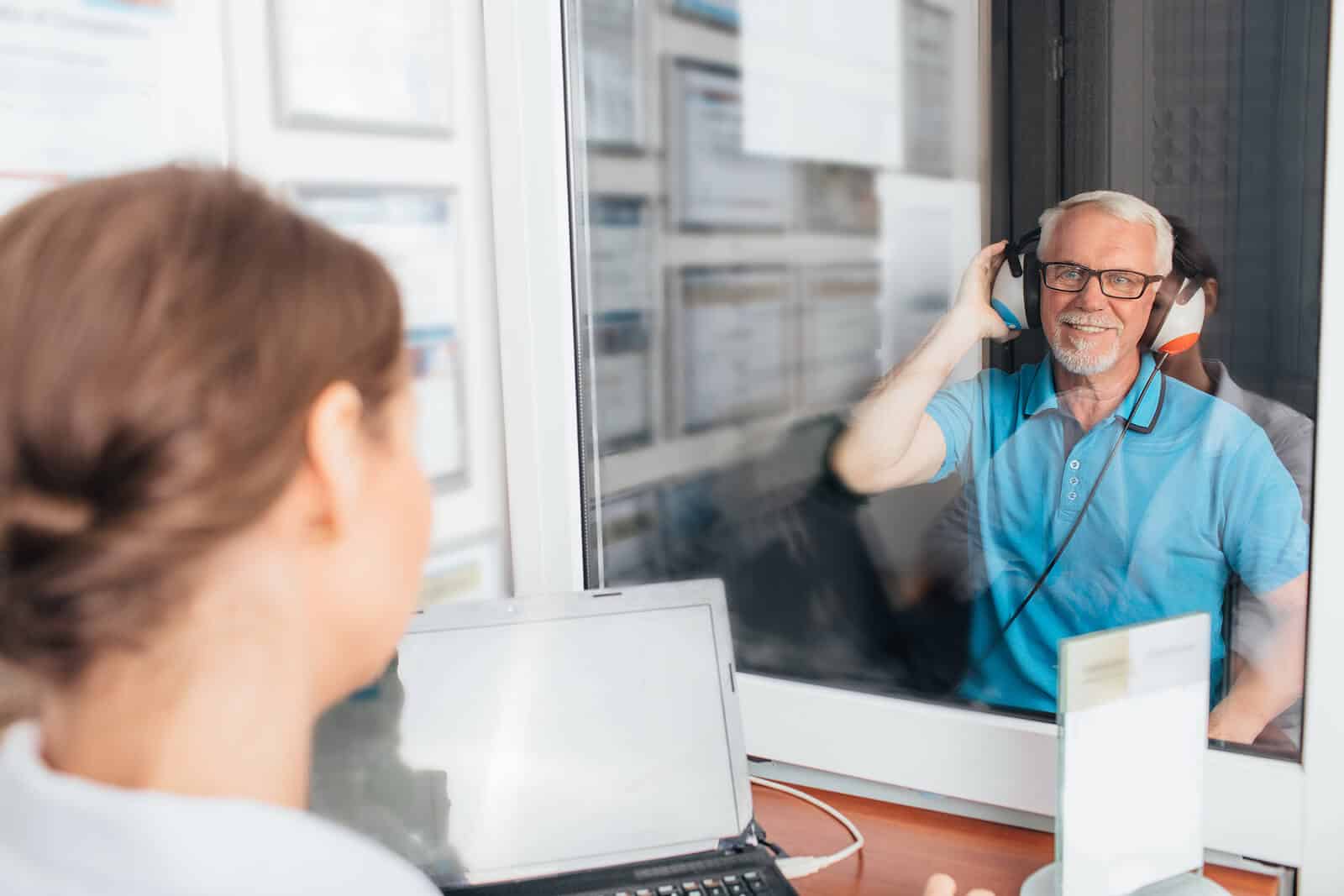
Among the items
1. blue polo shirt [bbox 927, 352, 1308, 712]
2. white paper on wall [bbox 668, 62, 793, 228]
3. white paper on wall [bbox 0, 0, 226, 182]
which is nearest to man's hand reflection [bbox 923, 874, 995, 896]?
blue polo shirt [bbox 927, 352, 1308, 712]

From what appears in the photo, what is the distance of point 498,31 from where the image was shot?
114 cm

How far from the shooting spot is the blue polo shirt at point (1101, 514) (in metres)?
0.83

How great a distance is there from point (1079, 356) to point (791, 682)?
0.41m

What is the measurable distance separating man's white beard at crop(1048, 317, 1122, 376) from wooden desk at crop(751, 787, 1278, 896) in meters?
0.40

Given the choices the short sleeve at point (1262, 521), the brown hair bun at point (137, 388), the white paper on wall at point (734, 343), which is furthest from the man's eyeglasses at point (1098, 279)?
the brown hair bun at point (137, 388)

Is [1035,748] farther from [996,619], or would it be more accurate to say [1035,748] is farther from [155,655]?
[155,655]

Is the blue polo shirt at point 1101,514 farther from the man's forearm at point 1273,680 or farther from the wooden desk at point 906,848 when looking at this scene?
the wooden desk at point 906,848

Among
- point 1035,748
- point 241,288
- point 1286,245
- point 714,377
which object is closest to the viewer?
point 241,288

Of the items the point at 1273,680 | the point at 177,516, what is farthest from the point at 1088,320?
the point at 177,516

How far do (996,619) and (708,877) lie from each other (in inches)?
12.8

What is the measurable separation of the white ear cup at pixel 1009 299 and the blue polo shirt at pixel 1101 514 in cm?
4

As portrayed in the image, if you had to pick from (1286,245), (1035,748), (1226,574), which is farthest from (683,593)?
(1286,245)

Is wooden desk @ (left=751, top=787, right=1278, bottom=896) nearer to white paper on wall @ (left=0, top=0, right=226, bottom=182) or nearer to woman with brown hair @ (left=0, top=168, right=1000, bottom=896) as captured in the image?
woman with brown hair @ (left=0, top=168, right=1000, bottom=896)

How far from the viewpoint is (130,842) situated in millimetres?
430
